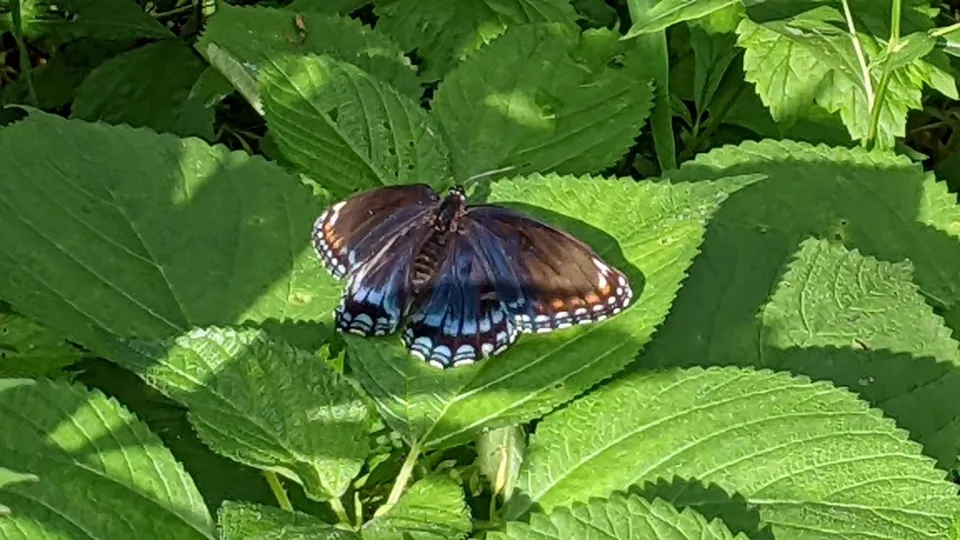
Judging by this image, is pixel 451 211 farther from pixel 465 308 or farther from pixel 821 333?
pixel 821 333

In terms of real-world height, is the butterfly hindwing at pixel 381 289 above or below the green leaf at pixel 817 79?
→ below

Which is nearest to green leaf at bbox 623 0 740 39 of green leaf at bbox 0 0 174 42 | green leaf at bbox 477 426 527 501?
green leaf at bbox 477 426 527 501

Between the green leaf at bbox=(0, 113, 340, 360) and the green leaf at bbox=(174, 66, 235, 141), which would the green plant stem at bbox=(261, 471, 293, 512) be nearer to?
the green leaf at bbox=(0, 113, 340, 360)

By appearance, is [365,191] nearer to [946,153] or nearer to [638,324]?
[638,324]

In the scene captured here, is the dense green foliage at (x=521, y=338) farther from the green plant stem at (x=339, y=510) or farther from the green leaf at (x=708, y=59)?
the green leaf at (x=708, y=59)

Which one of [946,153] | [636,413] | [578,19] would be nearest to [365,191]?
[636,413]

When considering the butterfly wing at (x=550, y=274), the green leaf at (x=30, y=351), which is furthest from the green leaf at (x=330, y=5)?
the butterfly wing at (x=550, y=274)
